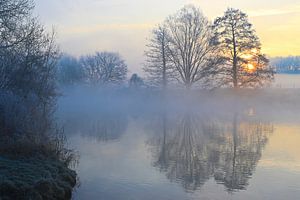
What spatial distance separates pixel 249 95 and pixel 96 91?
38.3 meters

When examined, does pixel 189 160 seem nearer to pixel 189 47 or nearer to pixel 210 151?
pixel 210 151

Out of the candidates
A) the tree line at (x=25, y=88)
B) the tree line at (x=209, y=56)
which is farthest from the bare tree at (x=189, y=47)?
the tree line at (x=25, y=88)

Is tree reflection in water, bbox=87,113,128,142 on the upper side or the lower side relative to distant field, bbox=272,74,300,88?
lower

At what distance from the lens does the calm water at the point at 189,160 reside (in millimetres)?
11883

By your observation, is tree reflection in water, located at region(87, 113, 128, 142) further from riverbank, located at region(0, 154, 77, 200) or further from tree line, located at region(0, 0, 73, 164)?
riverbank, located at region(0, 154, 77, 200)

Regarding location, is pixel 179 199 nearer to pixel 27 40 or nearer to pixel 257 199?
pixel 257 199

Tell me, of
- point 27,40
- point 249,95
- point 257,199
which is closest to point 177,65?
point 249,95

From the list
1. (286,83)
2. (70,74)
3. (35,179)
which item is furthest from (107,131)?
(70,74)

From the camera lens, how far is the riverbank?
30.5 feet

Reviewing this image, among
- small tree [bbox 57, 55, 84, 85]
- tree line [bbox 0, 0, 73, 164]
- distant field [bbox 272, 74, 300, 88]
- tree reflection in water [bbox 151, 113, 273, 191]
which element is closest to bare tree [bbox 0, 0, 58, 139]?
tree line [bbox 0, 0, 73, 164]

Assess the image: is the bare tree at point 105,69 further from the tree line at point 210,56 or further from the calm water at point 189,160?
the calm water at point 189,160

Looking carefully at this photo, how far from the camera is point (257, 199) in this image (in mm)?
11125

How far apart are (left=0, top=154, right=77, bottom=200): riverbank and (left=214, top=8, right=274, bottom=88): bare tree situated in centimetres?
2968

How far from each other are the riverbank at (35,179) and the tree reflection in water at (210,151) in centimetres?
341
